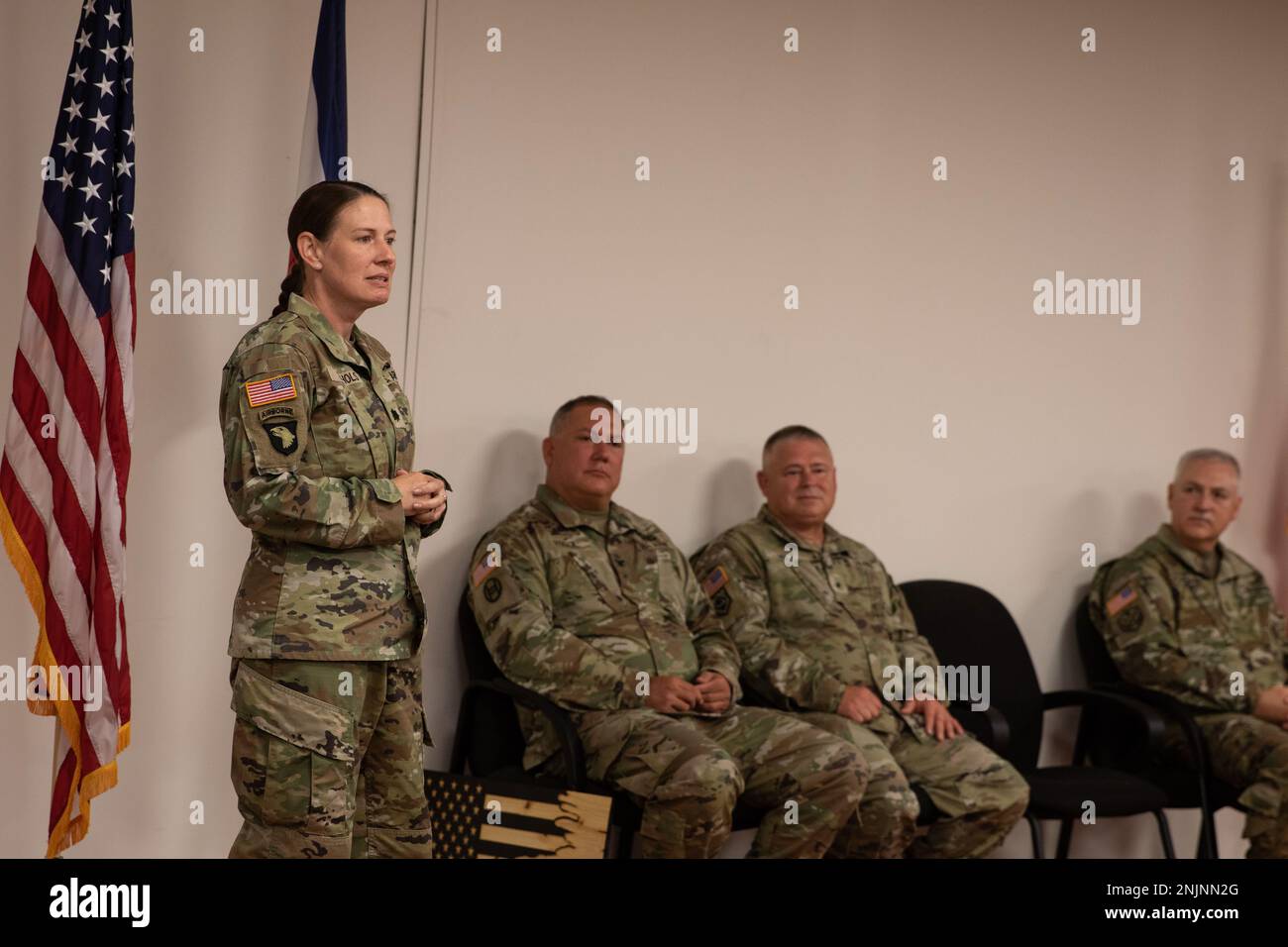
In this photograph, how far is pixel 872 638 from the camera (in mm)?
3902

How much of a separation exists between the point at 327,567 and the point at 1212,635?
2.95 meters

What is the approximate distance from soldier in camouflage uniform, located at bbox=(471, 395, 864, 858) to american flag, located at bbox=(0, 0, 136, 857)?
94 centimetres

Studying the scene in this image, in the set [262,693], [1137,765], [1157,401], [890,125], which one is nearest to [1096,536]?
[1157,401]

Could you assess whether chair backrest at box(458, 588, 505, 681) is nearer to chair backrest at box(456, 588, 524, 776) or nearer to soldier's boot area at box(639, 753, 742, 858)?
chair backrest at box(456, 588, 524, 776)

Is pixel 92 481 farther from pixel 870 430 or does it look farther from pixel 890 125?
pixel 890 125

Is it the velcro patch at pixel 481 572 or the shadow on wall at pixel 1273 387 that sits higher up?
the shadow on wall at pixel 1273 387

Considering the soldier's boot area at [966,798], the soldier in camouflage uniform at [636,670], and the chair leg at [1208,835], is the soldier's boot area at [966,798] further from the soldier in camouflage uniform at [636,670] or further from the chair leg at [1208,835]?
the chair leg at [1208,835]

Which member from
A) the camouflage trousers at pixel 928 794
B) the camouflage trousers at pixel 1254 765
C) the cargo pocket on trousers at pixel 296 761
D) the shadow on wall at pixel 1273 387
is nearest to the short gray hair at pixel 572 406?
the camouflage trousers at pixel 928 794

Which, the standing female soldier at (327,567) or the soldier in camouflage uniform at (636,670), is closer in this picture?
the standing female soldier at (327,567)

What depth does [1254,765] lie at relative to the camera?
3.85 metres

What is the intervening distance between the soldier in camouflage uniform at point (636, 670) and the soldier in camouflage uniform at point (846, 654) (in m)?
0.13

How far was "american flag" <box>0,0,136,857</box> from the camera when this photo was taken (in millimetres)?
3244

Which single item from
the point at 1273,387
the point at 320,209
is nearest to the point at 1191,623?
the point at 1273,387

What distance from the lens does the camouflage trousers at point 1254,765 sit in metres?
3.77
